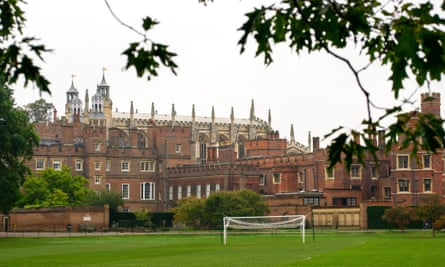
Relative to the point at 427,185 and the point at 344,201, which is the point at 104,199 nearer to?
the point at 344,201

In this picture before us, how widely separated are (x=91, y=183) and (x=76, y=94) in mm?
56800

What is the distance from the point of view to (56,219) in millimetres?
79562

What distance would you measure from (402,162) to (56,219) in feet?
93.5

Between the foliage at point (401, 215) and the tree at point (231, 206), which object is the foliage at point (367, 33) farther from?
the tree at point (231, 206)

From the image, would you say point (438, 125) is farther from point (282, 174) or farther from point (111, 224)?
point (282, 174)

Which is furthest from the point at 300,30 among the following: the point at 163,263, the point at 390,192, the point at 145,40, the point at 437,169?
the point at 390,192

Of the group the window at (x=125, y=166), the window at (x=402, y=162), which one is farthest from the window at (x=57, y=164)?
the window at (x=402, y=162)

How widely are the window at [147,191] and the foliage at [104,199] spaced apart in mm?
12778

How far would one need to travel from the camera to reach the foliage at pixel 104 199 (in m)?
92.3

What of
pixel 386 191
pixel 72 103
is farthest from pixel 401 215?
pixel 72 103

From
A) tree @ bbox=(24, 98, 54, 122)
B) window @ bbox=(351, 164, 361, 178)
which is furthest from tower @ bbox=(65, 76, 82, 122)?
window @ bbox=(351, 164, 361, 178)

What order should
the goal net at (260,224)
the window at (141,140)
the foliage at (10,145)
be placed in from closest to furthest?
the goal net at (260,224), the foliage at (10,145), the window at (141,140)

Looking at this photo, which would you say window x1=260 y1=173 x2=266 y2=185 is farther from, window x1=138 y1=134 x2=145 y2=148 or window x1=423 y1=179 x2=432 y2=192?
window x1=138 y1=134 x2=145 y2=148

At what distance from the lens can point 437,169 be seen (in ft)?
267
